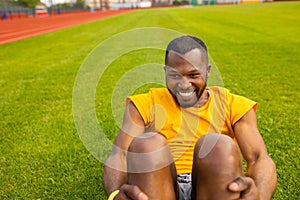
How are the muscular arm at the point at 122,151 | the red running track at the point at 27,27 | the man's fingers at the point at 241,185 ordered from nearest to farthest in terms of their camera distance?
the man's fingers at the point at 241,185, the muscular arm at the point at 122,151, the red running track at the point at 27,27

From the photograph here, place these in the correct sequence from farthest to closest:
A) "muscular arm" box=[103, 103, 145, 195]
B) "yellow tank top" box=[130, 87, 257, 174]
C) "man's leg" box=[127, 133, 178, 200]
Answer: "yellow tank top" box=[130, 87, 257, 174] → "muscular arm" box=[103, 103, 145, 195] → "man's leg" box=[127, 133, 178, 200]

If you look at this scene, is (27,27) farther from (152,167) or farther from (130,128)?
(152,167)

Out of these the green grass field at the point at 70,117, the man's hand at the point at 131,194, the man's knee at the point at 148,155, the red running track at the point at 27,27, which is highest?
the man's knee at the point at 148,155

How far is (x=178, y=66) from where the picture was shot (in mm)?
2018

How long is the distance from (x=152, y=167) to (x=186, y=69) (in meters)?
0.60

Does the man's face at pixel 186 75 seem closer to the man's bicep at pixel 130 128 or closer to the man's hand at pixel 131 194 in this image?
the man's bicep at pixel 130 128

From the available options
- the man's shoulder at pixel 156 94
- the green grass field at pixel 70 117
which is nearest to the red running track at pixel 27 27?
the green grass field at pixel 70 117

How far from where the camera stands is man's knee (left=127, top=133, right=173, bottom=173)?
169cm

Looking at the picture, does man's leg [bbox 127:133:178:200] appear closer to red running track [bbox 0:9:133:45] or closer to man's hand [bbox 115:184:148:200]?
man's hand [bbox 115:184:148:200]

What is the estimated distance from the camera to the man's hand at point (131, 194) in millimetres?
1578

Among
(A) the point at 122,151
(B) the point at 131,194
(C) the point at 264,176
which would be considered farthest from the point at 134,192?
(C) the point at 264,176

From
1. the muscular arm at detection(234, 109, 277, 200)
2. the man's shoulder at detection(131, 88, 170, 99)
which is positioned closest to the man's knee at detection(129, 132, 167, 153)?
the man's shoulder at detection(131, 88, 170, 99)

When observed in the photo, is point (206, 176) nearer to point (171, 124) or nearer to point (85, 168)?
point (171, 124)

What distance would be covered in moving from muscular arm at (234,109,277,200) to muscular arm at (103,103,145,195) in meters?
0.56
